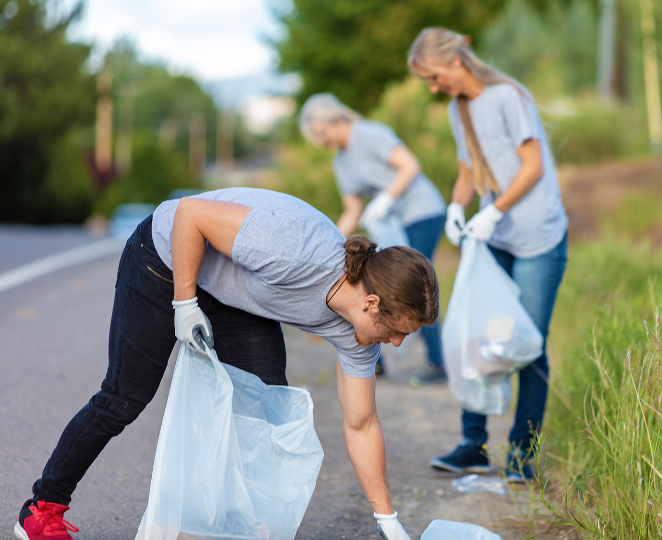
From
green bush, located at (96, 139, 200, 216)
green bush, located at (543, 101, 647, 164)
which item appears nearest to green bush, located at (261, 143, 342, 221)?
green bush, located at (543, 101, 647, 164)

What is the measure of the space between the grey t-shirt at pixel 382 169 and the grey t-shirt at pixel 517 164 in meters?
1.59

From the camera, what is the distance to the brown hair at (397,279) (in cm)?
212

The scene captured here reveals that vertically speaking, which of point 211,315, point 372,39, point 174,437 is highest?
point 372,39

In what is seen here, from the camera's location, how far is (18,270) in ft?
26.2

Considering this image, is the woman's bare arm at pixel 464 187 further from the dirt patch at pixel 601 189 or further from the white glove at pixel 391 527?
the dirt patch at pixel 601 189

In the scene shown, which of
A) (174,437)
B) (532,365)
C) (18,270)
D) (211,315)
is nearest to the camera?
(174,437)

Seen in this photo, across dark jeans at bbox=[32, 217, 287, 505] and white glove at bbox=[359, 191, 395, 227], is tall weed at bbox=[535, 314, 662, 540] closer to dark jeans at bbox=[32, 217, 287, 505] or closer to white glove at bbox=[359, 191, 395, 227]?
dark jeans at bbox=[32, 217, 287, 505]

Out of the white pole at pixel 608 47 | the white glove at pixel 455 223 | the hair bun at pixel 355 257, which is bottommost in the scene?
the white glove at pixel 455 223

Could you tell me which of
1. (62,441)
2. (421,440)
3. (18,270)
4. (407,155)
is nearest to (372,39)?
(18,270)

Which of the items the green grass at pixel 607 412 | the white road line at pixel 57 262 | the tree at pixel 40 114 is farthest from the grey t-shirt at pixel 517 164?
the tree at pixel 40 114

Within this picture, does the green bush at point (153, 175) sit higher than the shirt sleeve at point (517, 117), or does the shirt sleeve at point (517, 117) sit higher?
the shirt sleeve at point (517, 117)

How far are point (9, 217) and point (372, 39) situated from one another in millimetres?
10942

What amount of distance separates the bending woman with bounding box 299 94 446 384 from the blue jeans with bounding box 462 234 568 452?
1.56m

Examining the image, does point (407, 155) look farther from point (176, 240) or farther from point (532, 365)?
point (176, 240)
